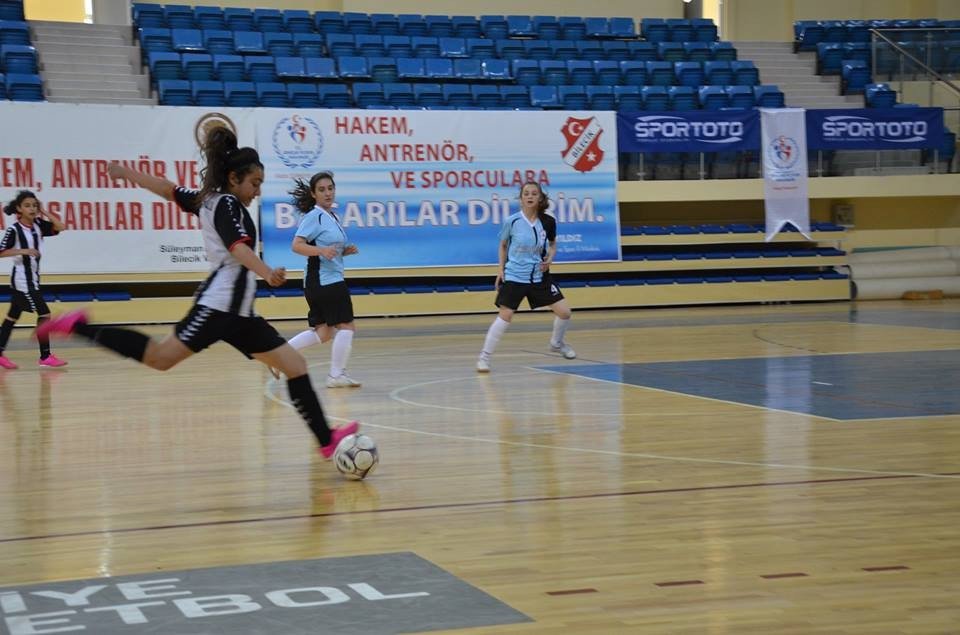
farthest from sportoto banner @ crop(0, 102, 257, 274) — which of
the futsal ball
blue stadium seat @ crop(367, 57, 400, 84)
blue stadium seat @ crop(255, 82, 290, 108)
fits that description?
the futsal ball

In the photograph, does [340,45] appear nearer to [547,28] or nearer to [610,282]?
[547,28]

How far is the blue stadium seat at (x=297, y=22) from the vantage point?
2172 centimetres

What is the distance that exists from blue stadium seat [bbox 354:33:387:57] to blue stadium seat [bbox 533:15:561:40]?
3.75 m

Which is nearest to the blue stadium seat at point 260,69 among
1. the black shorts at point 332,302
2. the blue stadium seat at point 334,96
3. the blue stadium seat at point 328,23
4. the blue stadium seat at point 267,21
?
the blue stadium seat at point 334,96

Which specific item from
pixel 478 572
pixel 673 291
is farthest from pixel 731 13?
pixel 478 572

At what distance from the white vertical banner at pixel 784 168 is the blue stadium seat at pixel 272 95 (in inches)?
319

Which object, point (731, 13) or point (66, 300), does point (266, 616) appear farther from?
point (731, 13)

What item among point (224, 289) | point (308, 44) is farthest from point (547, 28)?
point (224, 289)

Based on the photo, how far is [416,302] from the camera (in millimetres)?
19500

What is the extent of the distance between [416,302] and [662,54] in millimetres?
7828

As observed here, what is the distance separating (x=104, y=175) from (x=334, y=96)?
4.01m

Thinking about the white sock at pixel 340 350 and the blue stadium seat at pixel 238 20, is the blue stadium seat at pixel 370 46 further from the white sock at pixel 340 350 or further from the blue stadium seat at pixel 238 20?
the white sock at pixel 340 350

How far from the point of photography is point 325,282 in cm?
976

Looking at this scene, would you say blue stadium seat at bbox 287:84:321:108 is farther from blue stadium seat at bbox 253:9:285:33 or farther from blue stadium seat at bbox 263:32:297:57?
blue stadium seat at bbox 253:9:285:33
